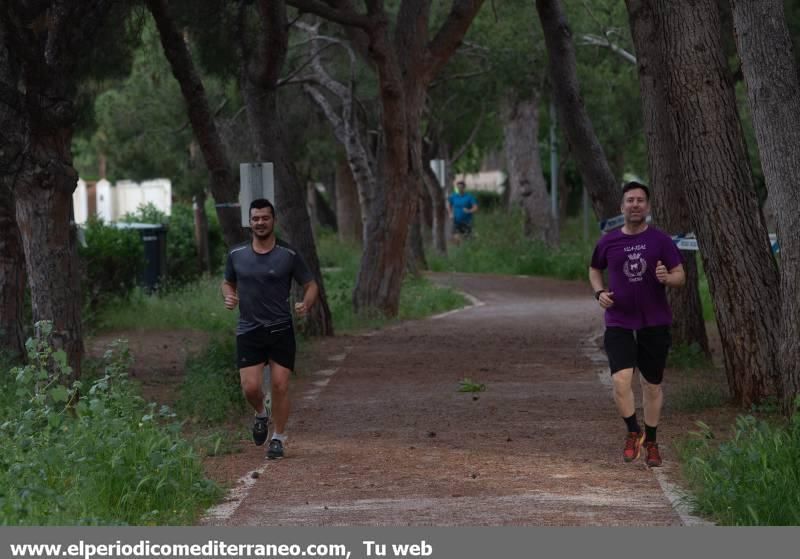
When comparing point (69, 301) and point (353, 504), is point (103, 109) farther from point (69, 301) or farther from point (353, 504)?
point (353, 504)

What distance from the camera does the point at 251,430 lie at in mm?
12984

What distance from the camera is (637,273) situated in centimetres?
1060

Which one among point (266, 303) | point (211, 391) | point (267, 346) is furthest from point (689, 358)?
point (266, 303)

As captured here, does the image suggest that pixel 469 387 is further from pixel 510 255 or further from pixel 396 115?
pixel 510 255

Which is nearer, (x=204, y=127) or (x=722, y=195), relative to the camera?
(x=722, y=195)

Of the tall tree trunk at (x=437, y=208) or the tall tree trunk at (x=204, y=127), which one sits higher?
the tall tree trunk at (x=204, y=127)

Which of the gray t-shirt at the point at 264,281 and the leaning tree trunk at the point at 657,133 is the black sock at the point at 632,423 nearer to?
the gray t-shirt at the point at 264,281

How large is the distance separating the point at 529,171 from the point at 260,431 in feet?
97.6

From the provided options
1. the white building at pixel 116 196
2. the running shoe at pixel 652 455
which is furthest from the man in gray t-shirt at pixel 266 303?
the white building at pixel 116 196

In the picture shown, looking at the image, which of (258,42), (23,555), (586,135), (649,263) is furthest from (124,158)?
(23,555)

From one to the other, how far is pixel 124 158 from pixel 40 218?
Answer: 30.0 metres

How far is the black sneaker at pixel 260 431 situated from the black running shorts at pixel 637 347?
2675 millimetres

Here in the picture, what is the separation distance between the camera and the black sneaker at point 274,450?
37.8 feet

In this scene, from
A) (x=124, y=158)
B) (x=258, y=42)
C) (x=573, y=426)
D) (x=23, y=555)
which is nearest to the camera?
(x=23, y=555)
